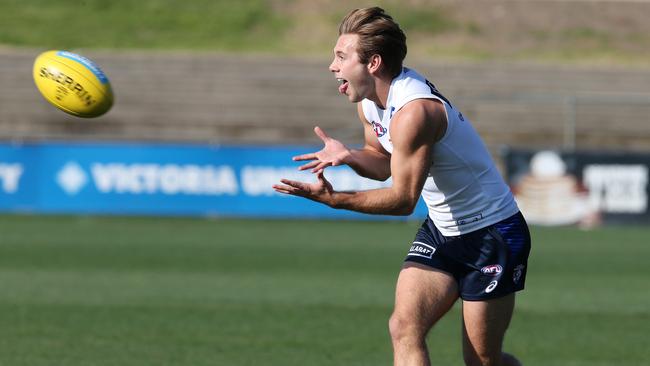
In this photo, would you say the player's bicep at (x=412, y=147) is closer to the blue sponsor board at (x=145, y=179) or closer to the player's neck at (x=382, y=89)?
the player's neck at (x=382, y=89)

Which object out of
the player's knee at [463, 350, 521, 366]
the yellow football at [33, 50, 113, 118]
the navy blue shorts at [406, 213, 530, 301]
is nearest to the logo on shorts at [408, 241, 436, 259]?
the navy blue shorts at [406, 213, 530, 301]

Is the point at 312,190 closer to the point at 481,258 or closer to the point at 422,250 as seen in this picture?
the point at 422,250

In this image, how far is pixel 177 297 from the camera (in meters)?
10.8

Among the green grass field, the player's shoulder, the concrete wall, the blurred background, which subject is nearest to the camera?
the player's shoulder

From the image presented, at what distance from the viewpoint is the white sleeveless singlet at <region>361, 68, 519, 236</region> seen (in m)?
5.41

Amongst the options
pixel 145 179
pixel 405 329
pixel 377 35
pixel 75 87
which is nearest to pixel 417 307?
pixel 405 329

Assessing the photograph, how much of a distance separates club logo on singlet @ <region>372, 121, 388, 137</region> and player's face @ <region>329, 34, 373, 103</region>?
0.21 metres

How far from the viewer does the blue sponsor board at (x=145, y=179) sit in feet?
65.3

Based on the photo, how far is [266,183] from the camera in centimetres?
1995

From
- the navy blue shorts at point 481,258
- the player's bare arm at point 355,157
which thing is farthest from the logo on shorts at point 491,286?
the player's bare arm at point 355,157

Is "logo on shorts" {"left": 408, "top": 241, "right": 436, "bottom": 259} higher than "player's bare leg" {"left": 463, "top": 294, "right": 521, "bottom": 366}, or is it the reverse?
"logo on shorts" {"left": 408, "top": 241, "right": 436, "bottom": 259}

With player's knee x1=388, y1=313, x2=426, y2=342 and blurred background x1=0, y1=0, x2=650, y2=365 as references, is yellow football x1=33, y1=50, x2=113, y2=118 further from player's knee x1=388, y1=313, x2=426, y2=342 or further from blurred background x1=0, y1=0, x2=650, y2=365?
player's knee x1=388, y1=313, x2=426, y2=342

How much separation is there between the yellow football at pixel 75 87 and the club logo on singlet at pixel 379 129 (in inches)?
76.6

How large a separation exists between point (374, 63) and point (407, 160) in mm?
560
